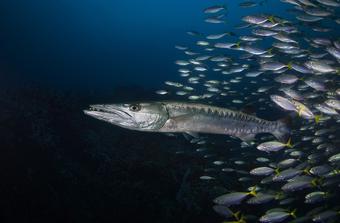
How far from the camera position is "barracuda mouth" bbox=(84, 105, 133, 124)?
164 inches

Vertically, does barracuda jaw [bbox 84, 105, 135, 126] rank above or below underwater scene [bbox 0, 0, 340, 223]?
above

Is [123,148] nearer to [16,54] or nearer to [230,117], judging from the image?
[230,117]

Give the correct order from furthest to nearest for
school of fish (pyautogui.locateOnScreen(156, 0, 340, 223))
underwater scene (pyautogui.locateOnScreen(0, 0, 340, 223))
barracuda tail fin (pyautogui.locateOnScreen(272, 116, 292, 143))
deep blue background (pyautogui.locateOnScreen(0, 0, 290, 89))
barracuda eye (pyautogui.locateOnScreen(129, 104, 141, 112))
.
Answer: deep blue background (pyautogui.locateOnScreen(0, 0, 290, 89))
school of fish (pyautogui.locateOnScreen(156, 0, 340, 223))
barracuda tail fin (pyautogui.locateOnScreen(272, 116, 292, 143))
underwater scene (pyautogui.locateOnScreen(0, 0, 340, 223))
barracuda eye (pyautogui.locateOnScreen(129, 104, 141, 112))

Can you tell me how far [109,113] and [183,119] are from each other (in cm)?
127

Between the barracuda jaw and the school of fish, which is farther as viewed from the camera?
the school of fish

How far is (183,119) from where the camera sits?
495cm

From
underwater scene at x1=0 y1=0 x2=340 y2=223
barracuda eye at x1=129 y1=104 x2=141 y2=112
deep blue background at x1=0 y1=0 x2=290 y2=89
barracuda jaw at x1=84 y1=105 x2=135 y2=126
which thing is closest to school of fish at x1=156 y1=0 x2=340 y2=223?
underwater scene at x1=0 y1=0 x2=340 y2=223

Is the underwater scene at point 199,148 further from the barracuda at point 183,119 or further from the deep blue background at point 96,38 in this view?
the deep blue background at point 96,38

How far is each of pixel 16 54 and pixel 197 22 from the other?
10843 centimetres

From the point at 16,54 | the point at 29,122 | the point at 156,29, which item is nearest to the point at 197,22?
the point at 156,29

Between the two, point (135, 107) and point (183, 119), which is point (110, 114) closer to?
point (135, 107)

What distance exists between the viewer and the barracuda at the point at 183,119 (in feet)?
14.5

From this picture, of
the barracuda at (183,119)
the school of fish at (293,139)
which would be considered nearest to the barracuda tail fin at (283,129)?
the barracuda at (183,119)

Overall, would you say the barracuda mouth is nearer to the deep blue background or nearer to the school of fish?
the school of fish
